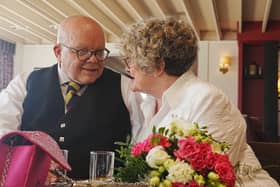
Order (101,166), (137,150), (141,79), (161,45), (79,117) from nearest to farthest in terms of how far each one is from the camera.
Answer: (137,150), (101,166), (161,45), (141,79), (79,117)

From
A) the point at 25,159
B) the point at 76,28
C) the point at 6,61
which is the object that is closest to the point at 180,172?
the point at 25,159

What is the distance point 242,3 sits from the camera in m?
6.45

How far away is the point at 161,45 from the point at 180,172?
2.39ft

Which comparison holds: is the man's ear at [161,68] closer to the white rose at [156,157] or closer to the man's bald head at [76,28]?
the man's bald head at [76,28]

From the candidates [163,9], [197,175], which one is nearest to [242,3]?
[163,9]

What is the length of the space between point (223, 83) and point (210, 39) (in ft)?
3.32

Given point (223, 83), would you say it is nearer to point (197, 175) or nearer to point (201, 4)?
point (201, 4)

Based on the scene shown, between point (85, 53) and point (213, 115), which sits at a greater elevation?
point (85, 53)

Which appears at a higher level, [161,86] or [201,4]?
[201,4]

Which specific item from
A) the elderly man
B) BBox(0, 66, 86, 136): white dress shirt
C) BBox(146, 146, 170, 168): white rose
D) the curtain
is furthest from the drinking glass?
the curtain

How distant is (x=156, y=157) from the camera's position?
1008 mm

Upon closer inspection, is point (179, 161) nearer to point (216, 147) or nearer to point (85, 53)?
point (216, 147)

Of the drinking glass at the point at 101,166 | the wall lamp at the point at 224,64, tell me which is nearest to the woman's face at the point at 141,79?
the drinking glass at the point at 101,166

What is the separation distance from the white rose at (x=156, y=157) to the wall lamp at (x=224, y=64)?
23.1 ft
